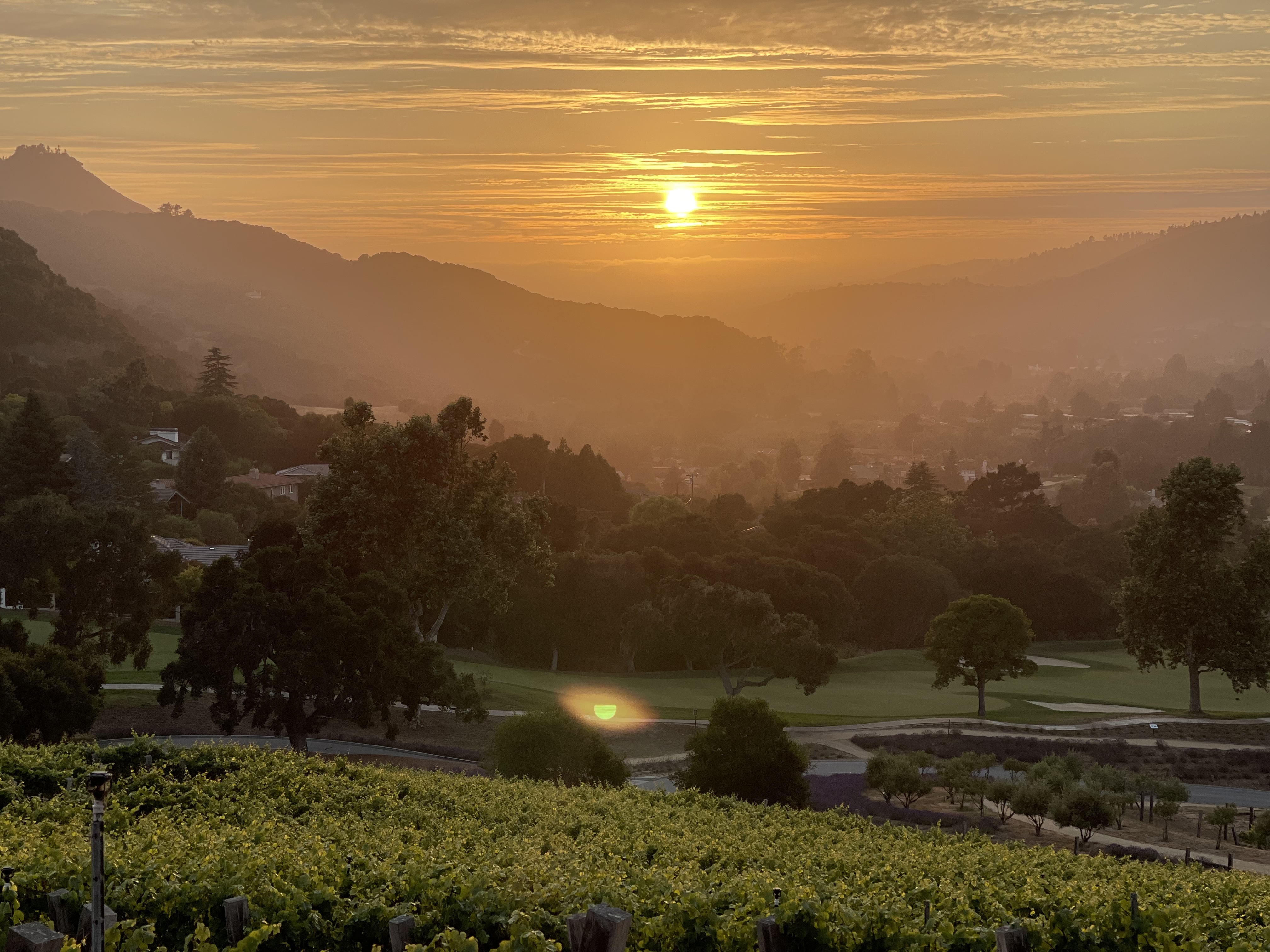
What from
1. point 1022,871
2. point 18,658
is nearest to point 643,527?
point 18,658

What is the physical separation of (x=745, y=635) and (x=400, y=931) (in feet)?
153

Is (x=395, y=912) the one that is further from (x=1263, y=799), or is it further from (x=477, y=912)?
(x=1263, y=799)

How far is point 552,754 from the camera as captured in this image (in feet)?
105

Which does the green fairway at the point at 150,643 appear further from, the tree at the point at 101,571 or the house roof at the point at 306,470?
the house roof at the point at 306,470

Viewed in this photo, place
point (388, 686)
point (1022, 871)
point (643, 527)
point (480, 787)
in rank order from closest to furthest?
point (1022, 871) < point (480, 787) < point (388, 686) < point (643, 527)

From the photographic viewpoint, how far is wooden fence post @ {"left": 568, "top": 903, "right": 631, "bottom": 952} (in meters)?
10.0

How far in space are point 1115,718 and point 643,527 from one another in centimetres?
3969

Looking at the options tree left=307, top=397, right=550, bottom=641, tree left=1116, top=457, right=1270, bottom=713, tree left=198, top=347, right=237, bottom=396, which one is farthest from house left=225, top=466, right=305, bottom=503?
tree left=1116, top=457, right=1270, bottom=713

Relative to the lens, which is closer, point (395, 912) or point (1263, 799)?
point (395, 912)

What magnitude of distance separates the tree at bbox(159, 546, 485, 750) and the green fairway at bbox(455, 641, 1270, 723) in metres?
8.28

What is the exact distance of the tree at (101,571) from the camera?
42.8 metres

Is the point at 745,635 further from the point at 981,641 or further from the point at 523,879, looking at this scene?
the point at 523,879

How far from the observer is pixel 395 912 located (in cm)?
1120

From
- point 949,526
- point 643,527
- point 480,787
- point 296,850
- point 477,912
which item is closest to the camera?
point 477,912
